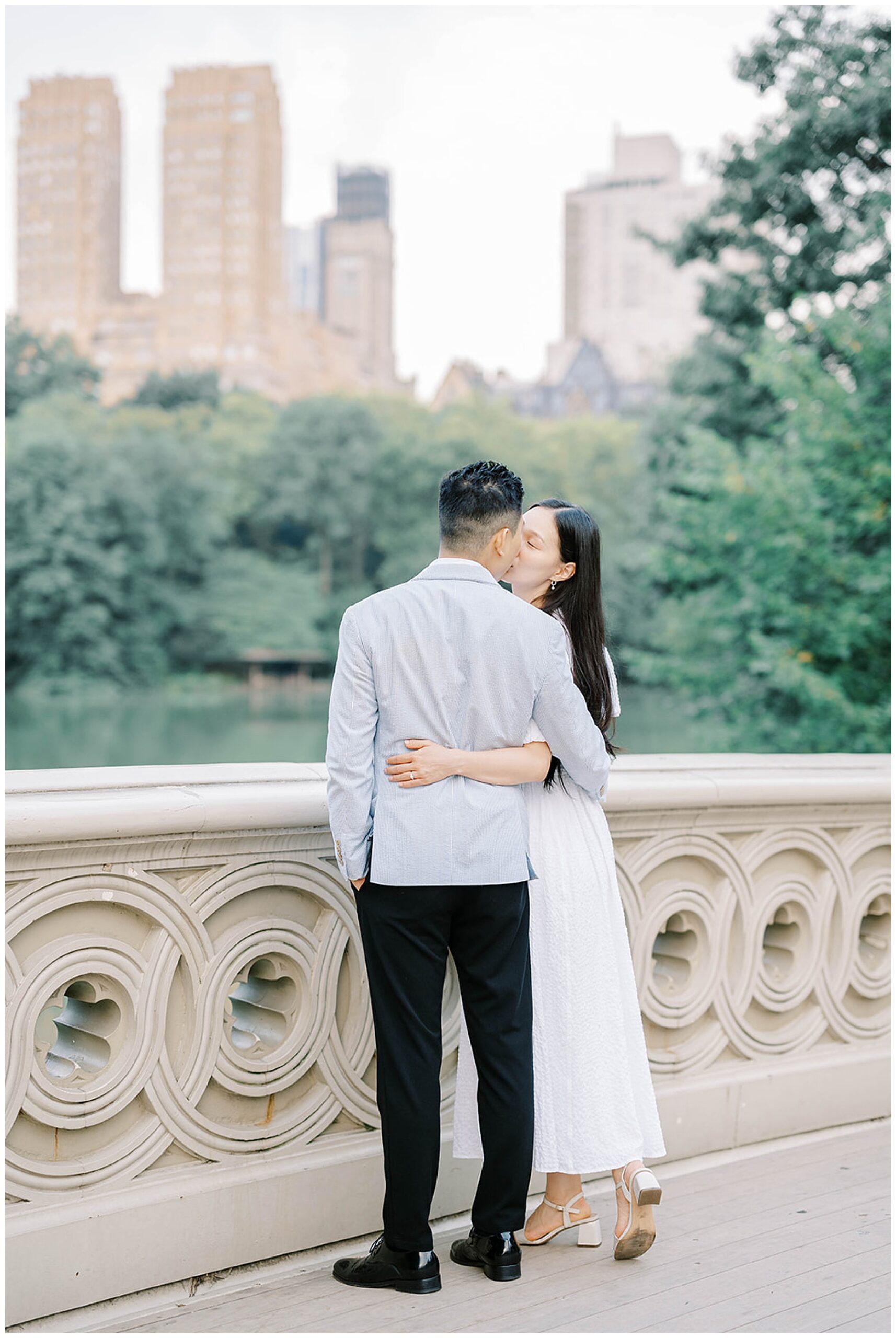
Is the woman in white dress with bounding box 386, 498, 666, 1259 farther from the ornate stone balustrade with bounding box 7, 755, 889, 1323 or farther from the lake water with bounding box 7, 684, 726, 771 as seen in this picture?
the lake water with bounding box 7, 684, 726, 771

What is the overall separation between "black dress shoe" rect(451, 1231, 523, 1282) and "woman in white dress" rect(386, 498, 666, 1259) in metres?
0.16

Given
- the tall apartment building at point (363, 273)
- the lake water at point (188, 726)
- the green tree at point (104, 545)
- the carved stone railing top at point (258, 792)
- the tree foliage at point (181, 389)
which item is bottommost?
the lake water at point (188, 726)

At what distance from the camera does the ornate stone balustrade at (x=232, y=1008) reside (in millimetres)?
2541

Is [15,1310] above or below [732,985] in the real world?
below

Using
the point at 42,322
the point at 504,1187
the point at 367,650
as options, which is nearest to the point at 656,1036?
the point at 504,1187

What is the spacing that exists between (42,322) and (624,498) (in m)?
23.3

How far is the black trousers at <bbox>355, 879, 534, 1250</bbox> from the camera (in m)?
2.57

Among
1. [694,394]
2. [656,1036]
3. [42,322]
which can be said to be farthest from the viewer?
[42,322]

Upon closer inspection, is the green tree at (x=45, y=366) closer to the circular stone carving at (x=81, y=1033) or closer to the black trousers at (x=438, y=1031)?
the circular stone carving at (x=81, y=1033)

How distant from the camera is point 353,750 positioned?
250cm

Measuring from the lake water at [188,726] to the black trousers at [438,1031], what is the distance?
25.7m

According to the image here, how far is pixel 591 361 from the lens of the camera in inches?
2032

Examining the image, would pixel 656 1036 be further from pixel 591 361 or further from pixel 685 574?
pixel 591 361

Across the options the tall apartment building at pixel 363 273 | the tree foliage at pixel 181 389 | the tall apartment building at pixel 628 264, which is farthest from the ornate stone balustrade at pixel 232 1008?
the tall apartment building at pixel 363 273
